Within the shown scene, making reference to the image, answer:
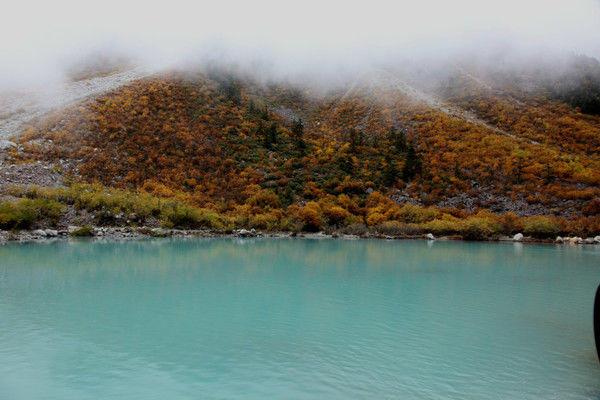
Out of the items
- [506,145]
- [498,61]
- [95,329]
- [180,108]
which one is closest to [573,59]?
[498,61]

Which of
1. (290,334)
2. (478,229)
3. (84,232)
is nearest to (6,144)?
(84,232)

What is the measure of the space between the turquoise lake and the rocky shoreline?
12935 millimetres

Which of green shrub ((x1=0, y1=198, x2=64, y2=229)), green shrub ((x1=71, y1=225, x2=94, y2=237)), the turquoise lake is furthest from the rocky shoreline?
the turquoise lake

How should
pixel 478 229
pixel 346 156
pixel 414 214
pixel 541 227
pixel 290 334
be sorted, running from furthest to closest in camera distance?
pixel 346 156, pixel 414 214, pixel 478 229, pixel 541 227, pixel 290 334

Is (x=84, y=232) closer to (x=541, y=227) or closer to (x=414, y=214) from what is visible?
(x=414, y=214)

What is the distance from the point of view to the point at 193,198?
40094mm

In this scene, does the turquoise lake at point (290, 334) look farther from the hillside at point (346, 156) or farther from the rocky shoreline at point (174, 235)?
the hillside at point (346, 156)

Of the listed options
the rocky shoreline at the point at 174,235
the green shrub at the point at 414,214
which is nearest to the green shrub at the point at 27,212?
the rocky shoreline at the point at 174,235

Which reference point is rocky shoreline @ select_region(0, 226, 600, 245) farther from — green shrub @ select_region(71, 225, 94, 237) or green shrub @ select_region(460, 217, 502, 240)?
green shrub @ select_region(460, 217, 502, 240)

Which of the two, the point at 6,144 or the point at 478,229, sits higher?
the point at 6,144

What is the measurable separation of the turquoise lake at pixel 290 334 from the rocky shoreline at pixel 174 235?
12935 millimetres

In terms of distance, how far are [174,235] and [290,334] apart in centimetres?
2641

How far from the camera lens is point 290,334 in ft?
27.4

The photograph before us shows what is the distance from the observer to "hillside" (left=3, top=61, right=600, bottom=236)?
40.2 meters
